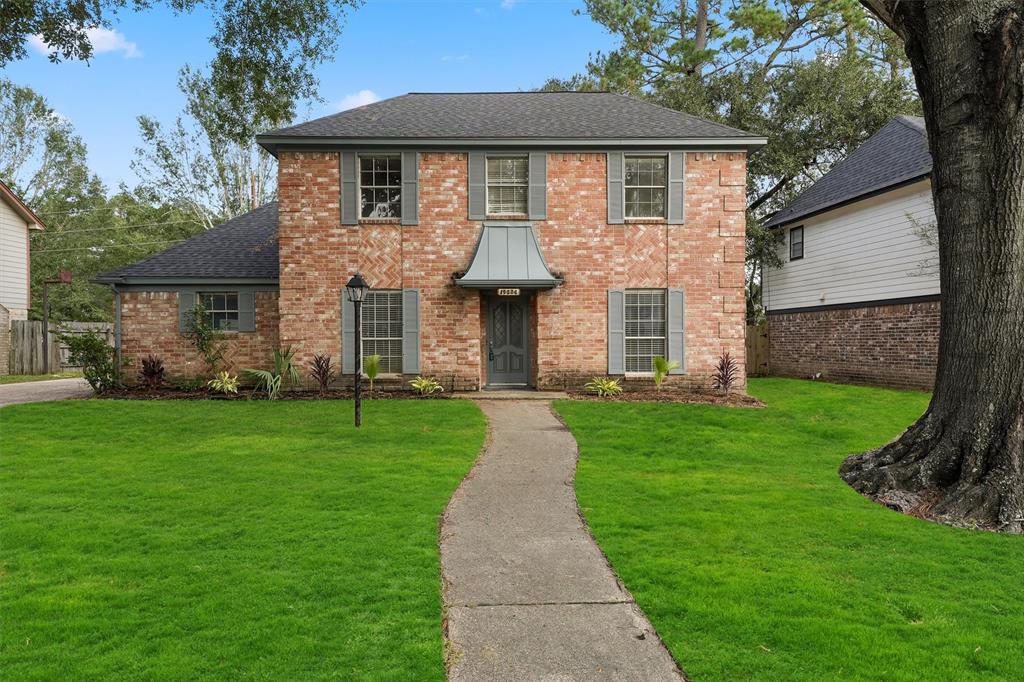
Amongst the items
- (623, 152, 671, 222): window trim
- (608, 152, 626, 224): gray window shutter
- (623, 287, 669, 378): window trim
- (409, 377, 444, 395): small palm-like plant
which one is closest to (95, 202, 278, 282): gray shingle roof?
(409, 377, 444, 395): small palm-like plant

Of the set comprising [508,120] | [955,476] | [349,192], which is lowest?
[955,476]

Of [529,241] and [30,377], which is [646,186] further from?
[30,377]

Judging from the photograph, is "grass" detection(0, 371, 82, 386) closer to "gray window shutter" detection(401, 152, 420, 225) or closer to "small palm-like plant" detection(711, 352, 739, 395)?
"gray window shutter" detection(401, 152, 420, 225)

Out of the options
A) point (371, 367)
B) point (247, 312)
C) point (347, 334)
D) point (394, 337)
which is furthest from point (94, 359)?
point (394, 337)

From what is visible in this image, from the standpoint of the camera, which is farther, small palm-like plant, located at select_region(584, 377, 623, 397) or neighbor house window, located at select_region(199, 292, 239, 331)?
neighbor house window, located at select_region(199, 292, 239, 331)

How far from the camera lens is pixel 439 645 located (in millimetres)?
3164

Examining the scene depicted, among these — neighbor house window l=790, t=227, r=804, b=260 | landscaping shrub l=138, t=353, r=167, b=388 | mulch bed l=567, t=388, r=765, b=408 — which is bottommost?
mulch bed l=567, t=388, r=765, b=408

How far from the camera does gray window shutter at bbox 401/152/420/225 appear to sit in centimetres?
1326

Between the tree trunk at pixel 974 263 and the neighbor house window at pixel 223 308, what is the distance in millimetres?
13202

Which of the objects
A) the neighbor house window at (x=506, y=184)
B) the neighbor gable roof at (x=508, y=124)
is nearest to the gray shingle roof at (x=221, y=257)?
the neighbor gable roof at (x=508, y=124)

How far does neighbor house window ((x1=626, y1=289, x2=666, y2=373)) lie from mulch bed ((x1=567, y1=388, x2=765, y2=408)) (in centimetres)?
66

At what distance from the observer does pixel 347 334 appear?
13336 millimetres

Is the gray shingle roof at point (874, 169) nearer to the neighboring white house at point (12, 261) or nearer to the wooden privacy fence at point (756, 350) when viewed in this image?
the wooden privacy fence at point (756, 350)

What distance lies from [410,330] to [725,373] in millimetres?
6939
